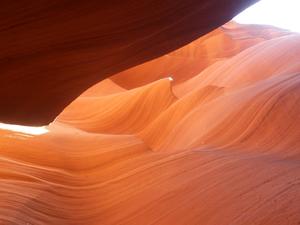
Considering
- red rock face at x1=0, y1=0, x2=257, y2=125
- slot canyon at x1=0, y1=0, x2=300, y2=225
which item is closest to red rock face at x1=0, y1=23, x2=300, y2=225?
slot canyon at x1=0, y1=0, x2=300, y2=225

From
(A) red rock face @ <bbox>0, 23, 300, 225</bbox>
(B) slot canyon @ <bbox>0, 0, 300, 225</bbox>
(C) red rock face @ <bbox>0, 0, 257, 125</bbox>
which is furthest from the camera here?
(A) red rock face @ <bbox>0, 23, 300, 225</bbox>

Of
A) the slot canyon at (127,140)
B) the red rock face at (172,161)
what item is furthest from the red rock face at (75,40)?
the red rock face at (172,161)

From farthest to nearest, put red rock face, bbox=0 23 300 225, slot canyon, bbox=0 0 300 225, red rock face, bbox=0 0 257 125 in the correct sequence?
red rock face, bbox=0 23 300 225, slot canyon, bbox=0 0 300 225, red rock face, bbox=0 0 257 125

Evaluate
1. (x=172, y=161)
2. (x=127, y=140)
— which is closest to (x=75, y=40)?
(x=172, y=161)

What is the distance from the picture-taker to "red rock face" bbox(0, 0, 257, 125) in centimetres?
264

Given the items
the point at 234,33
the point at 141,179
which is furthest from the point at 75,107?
the point at 234,33

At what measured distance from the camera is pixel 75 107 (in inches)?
335

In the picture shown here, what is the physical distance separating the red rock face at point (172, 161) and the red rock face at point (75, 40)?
702mm

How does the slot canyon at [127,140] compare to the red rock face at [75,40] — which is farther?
the slot canyon at [127,140]

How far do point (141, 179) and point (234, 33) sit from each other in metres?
12.9

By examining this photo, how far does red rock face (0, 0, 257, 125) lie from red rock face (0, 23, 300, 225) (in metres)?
0.70

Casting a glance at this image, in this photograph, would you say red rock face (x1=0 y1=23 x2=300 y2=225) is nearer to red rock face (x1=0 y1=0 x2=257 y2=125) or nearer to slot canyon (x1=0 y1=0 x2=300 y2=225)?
slot canyon (x1=0 y1=0 x2=300 y2=225)

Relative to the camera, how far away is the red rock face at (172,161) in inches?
127

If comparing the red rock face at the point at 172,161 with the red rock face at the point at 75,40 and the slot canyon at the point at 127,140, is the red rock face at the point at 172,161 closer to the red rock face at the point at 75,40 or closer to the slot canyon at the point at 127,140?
the slot canyon at the point at 127,140
